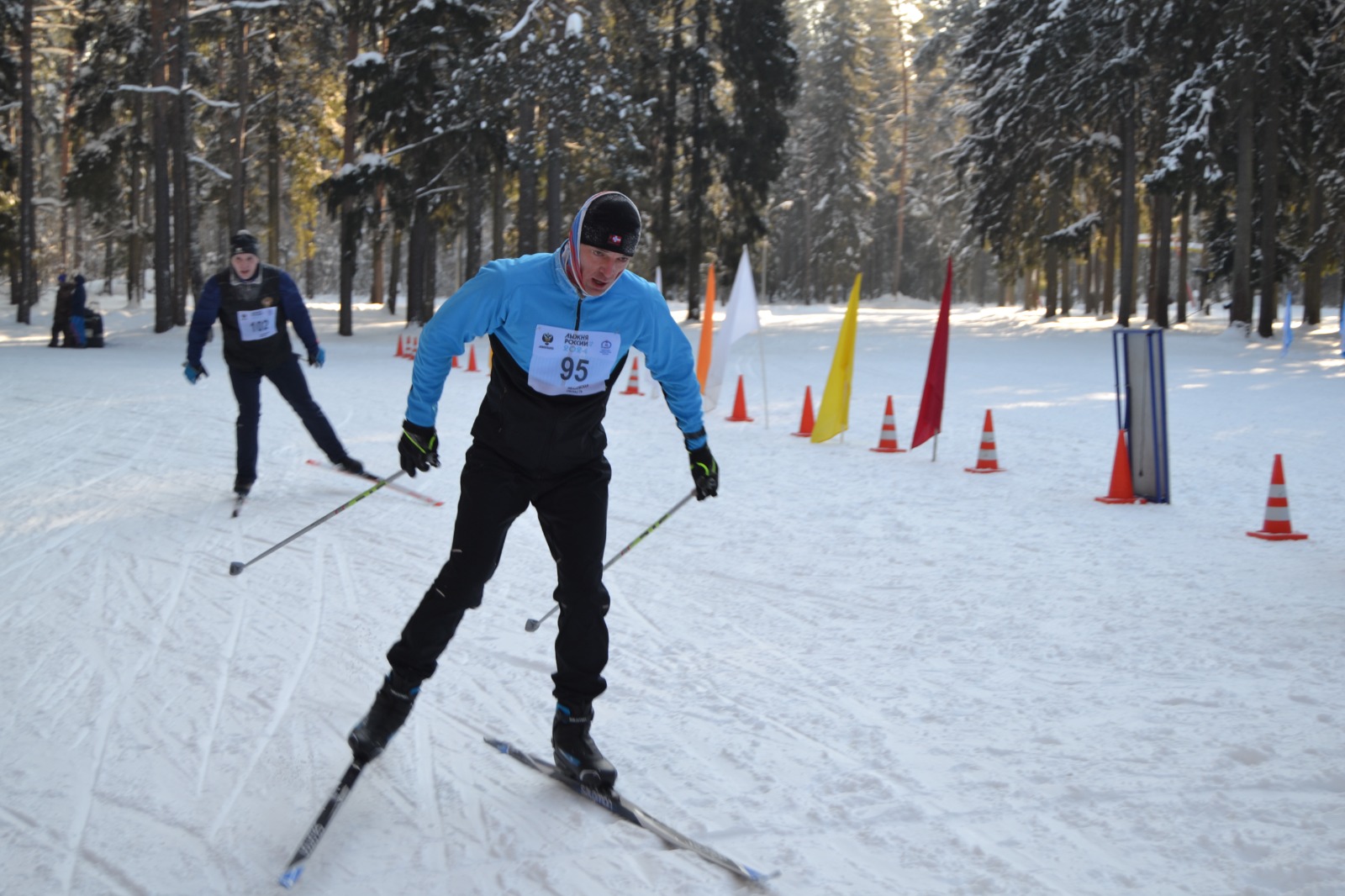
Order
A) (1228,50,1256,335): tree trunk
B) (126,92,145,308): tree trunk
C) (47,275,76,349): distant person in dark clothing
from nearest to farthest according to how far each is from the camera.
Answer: (47,275,76,349): distant person in dark clothing
(1228,50,1256,335): tree trunk
(126,92,145,308): tree trunk

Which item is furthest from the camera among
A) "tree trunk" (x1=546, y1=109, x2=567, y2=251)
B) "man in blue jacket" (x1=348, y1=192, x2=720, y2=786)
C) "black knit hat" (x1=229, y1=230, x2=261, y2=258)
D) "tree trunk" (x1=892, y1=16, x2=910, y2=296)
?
"tree trunk" (x1=892, y1=16, x2=910, y2=296)

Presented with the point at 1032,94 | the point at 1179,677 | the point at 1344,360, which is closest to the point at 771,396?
the point at 1344,360

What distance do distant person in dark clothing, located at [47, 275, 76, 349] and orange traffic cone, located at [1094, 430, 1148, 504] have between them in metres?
24.2

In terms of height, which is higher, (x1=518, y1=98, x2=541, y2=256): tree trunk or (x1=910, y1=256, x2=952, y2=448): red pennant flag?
(x1=518, y1=98, x2=541, y2=256): tree trunk

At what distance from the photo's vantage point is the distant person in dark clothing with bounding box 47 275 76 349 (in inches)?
1031

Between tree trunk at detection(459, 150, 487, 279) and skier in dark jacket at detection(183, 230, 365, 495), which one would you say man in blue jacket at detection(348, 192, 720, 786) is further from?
tree trunk at detection(459, 150, 487, 279)

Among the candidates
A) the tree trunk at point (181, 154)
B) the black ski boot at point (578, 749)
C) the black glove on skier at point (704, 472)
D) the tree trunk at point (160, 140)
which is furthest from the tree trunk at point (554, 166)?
Result: the black ski boot at point (578, 749)

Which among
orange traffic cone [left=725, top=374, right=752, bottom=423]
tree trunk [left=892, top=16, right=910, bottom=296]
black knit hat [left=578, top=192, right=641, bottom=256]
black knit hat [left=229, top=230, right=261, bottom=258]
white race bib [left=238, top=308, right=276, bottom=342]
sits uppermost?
tree trunk [left=892, top=16, right=910, bottom=296]

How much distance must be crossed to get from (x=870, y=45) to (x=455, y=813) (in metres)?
74.3

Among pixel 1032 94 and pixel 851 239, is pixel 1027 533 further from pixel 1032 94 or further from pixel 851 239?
pixel 851 239

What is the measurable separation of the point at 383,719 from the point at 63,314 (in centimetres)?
2628

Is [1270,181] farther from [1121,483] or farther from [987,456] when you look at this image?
[1121,483]

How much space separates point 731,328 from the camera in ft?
44.9

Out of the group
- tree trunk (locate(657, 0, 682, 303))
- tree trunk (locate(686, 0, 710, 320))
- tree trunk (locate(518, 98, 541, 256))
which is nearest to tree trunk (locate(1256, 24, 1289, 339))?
tree trunk (locate(686, 0, 710, 320))
